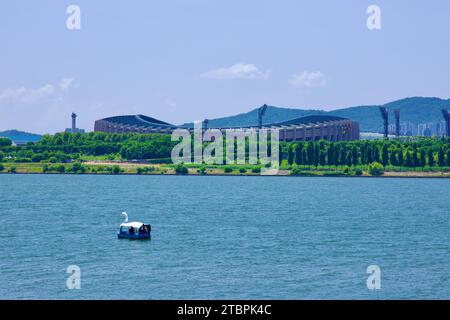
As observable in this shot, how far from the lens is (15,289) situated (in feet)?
174

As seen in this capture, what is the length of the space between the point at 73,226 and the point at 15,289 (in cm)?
3908

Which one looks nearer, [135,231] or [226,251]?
[226,251]

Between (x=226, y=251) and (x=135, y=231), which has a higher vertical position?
(x=135, y=231)

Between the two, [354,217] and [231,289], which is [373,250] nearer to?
[231,289]

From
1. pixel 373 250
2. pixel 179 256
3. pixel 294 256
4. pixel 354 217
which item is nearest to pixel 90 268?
pixel 179 256

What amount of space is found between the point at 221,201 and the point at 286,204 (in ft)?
36.1

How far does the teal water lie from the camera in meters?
54.4

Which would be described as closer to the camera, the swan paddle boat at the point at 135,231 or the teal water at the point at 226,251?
the teal water at the point at 226,251

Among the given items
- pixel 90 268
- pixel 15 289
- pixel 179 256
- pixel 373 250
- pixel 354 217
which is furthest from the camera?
pixel 354 217

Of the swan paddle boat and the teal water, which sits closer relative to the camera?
the teal water

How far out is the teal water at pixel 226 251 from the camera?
54406 mm

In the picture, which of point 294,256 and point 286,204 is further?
point 286,204

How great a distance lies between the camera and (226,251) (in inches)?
2844
